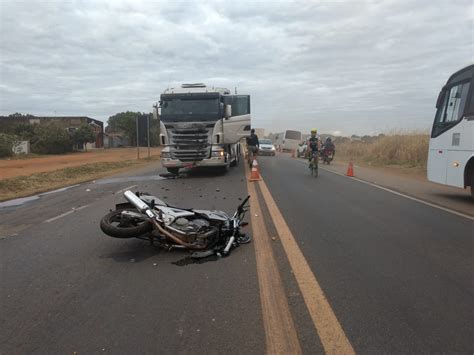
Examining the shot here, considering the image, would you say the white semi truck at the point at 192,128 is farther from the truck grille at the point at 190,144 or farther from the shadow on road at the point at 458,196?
the shadow on road at the point at 458,196

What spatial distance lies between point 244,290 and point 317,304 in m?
0.78

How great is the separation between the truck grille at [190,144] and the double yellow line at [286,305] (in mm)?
10694

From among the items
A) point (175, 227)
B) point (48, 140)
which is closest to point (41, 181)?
point (175, 227)

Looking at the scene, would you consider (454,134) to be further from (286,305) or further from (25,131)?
(25,131)

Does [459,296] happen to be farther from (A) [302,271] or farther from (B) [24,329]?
(B) [24,329]

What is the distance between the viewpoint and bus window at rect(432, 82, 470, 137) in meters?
11.3

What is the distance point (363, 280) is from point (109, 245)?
3605 mm

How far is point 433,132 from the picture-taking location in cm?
1273

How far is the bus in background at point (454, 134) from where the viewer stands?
432 inches

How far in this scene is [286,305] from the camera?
4.07 meters

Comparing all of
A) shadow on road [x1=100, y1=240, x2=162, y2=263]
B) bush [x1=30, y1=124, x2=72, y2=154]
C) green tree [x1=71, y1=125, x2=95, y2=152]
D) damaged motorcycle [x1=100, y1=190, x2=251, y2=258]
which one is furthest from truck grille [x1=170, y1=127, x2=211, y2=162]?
green tree [x1=71, y1=125, x2=95, y2=152]

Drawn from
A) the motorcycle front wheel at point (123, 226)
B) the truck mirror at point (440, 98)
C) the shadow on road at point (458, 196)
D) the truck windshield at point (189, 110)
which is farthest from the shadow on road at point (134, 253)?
the truck windshield at point (189, 110)

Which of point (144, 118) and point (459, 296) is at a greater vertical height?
point (144, 118)

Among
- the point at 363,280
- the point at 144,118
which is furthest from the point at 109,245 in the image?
the point at 144,118
